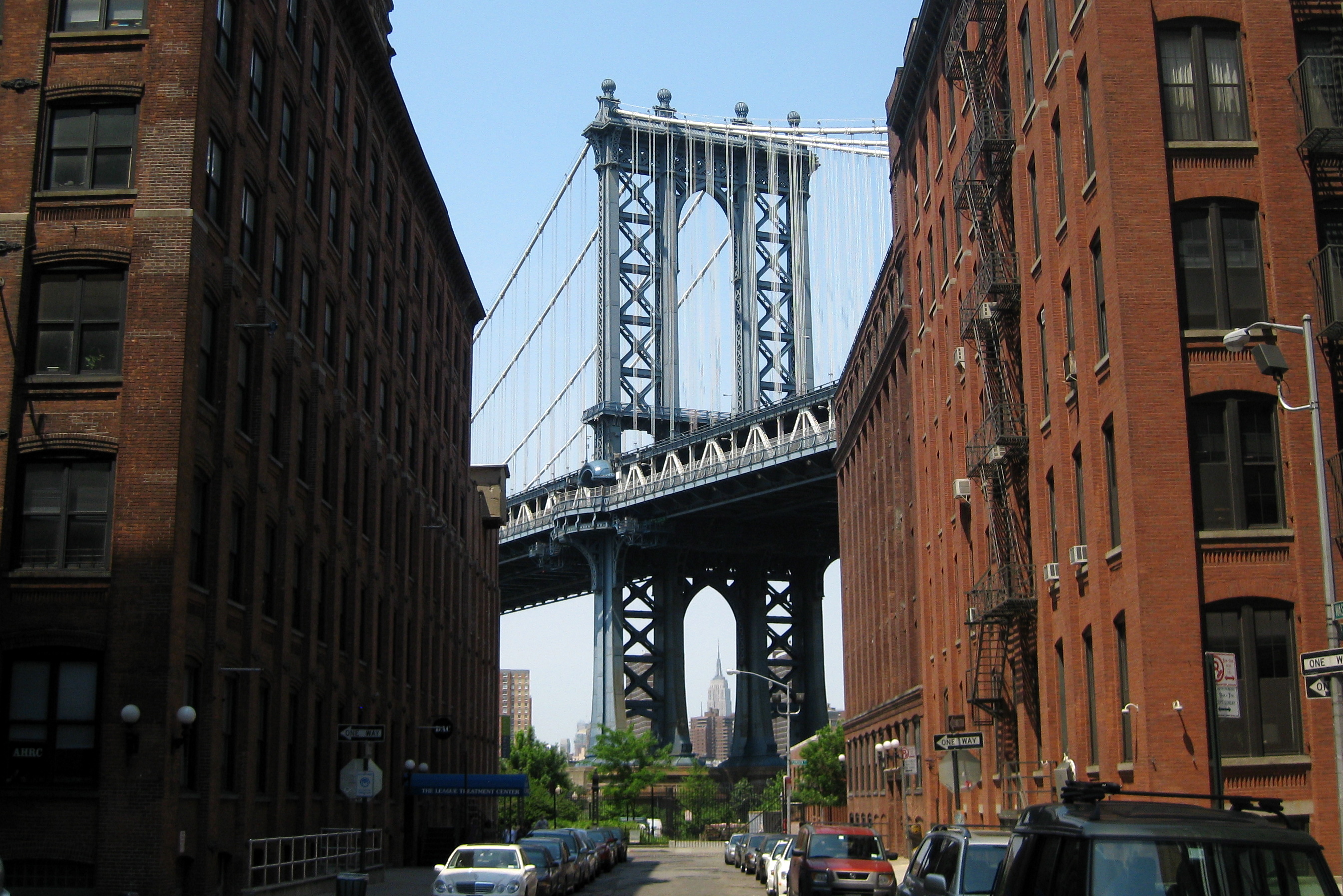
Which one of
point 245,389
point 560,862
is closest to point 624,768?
point 560,862

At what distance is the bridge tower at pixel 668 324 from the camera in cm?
10575

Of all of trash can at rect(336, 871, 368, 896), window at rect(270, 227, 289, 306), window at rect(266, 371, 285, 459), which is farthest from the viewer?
window at rect(270, 227, 289, 306)

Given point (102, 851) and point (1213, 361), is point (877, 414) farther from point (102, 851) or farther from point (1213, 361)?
point (102, 851)

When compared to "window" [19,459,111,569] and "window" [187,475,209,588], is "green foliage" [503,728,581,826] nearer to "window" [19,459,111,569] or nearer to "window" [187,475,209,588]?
"window" [187,475,209,588]

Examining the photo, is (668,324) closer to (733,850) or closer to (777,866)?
(733,850)

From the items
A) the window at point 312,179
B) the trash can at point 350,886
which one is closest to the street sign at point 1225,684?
the trash can at point 350,886

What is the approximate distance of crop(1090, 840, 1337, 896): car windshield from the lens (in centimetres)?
938

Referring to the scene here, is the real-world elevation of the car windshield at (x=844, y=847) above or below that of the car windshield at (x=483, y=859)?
above

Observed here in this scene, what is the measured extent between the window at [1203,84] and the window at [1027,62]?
5460 mm

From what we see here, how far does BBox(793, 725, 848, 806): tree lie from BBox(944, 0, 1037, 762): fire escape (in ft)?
172

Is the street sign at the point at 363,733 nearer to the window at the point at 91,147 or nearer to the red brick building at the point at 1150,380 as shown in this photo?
the window at the point at 91,147

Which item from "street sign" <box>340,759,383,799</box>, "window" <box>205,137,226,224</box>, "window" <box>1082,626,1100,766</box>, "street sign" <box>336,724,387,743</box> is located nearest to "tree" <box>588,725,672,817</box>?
"street sign" <box>340,759,383,799</box>

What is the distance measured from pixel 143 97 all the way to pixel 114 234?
2.71 meters

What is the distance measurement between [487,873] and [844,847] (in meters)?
6.55
